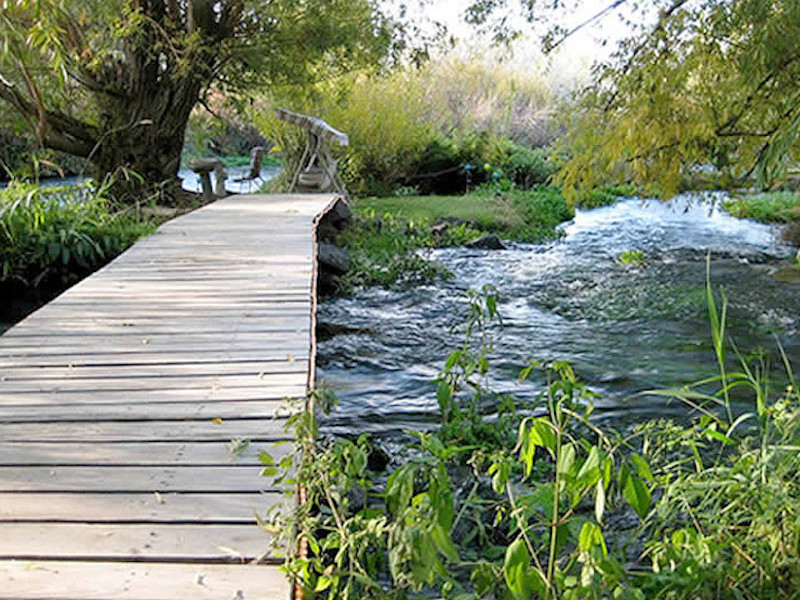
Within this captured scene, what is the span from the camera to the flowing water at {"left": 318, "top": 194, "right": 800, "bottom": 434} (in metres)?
4.63

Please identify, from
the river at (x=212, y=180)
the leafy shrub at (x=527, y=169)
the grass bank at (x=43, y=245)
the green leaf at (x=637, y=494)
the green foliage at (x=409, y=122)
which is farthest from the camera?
the river at (x=212, y=180)

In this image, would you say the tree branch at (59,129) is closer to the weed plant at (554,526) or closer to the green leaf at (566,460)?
the weed plant at (554,526)

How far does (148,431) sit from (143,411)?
0.63 feet

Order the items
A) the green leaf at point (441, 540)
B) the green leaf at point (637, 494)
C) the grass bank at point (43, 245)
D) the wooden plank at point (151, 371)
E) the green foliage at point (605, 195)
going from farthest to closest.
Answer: the green foliage at point (605, 195), the grass bank at point (43, 245), the wooden plank at point (151, 371), the green leaf at point (637, 494), the green leaf at point (441, 540)

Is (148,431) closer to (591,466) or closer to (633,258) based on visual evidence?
(591,466)

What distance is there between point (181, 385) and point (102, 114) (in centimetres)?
795

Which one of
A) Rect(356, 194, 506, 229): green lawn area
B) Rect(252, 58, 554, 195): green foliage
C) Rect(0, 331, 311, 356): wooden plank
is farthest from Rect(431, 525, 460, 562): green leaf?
Rect(252, 58, 554, 195): green foliage

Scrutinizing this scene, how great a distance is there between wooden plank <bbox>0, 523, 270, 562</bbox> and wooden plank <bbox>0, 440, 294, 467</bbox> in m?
0.36

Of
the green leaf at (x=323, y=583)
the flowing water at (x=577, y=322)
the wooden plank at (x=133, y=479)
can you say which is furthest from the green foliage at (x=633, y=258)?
the green leaf at (x=323, y=583)

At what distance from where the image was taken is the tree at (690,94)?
5199 millimetres

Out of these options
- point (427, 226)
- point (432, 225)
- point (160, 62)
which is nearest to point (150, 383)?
point (427, 226)

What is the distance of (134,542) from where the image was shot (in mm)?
1865

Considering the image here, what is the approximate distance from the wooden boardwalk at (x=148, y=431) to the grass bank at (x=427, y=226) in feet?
9.82

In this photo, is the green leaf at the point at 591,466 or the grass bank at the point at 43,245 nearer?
the green leaf at the point at 591,466
